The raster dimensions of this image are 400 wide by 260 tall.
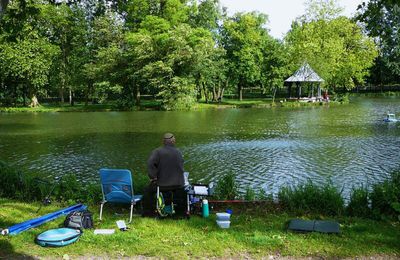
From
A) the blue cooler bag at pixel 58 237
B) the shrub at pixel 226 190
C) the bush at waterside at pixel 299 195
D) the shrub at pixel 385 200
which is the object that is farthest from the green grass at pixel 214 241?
the shrub at pixel 226 190

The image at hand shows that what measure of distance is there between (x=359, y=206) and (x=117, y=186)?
4769 millimetres

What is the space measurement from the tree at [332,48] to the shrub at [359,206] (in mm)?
49465

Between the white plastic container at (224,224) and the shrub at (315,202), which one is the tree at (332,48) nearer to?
the shrub at (315,202)

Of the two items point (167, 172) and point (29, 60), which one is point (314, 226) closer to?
point (167, 172)

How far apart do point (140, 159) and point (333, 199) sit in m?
10.7

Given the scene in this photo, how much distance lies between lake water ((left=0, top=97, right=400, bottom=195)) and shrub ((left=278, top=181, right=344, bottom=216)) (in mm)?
3503

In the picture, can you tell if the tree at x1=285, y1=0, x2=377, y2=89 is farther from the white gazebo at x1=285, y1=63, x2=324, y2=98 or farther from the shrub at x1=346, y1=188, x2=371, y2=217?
the shrub at x1=346, y1=188, x2=371, y2=217

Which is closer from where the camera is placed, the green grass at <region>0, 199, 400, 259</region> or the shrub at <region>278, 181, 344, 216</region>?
the green grass at <region>0, 199, 400, 259</region>

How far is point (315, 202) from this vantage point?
8.38 metres

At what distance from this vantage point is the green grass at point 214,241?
19.6ft

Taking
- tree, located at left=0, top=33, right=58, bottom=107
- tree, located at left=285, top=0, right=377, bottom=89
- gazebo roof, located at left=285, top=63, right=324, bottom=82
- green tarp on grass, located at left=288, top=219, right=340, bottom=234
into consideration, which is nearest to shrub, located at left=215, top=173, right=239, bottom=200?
green tarp on grass, located at left=288, top=219, right=340, bottom=234

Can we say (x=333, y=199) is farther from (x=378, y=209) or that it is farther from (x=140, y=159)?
(x=140, y=159)

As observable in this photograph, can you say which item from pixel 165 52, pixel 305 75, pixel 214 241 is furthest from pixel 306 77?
pixel 214 241

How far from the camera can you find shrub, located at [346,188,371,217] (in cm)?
796
